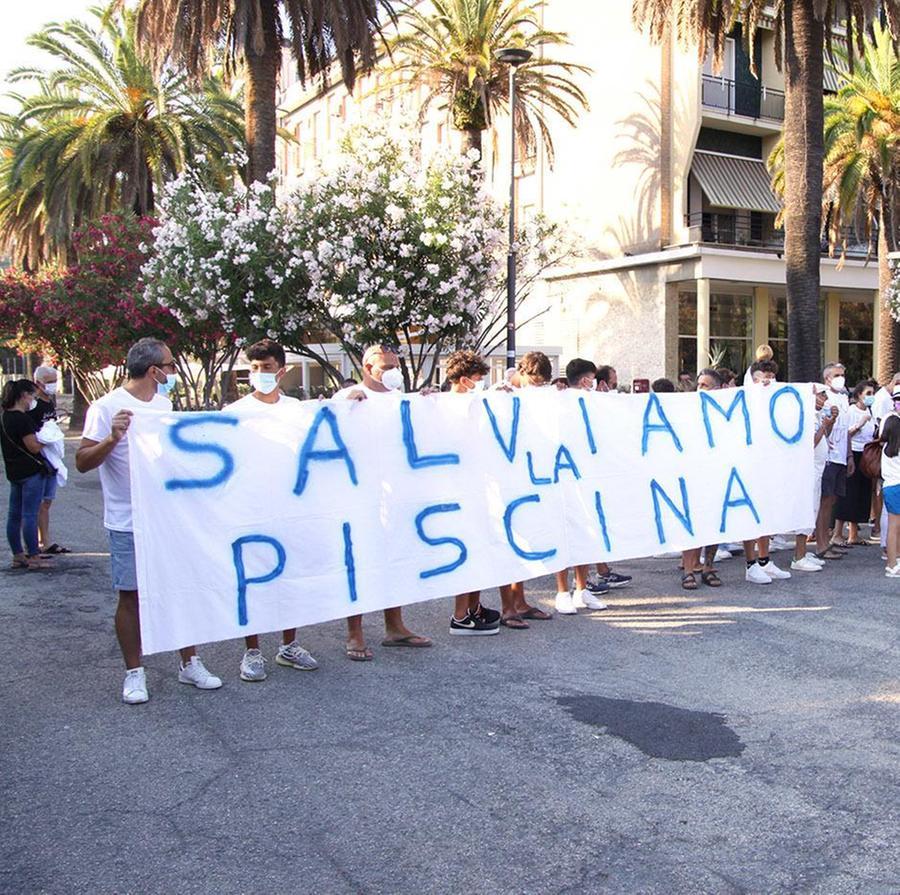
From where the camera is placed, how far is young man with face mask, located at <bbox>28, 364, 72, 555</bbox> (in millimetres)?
9586

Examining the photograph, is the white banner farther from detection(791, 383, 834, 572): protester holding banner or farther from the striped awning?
the striped awning

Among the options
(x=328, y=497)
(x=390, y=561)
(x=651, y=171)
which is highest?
(x=651, y=171)

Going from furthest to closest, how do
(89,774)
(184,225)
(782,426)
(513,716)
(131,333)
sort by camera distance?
(131,333)
(184,225)
(782,426)
(513,716)
(89,774)

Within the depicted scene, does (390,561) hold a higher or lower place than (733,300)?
lower

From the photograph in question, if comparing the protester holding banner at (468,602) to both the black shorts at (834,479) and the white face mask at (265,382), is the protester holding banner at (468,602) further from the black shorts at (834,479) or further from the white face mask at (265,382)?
the black shorts at (834,479)

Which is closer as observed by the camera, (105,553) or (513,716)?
(513,716)

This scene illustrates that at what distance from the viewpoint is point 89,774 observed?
425cm

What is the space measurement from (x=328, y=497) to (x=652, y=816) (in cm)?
285

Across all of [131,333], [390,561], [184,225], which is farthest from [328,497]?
[131,333]

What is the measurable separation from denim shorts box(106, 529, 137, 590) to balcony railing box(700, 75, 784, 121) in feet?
86.9

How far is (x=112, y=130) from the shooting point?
A: 2511 centimetres

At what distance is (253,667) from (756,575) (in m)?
4.56

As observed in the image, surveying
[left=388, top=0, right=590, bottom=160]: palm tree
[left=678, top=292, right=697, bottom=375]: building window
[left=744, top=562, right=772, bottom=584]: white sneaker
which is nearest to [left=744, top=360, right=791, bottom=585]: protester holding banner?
[left=744, top=562, right=772, bottom=584]: white sneaker

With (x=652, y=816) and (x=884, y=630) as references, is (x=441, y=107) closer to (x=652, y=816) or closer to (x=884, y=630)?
(x=884, y=630)
